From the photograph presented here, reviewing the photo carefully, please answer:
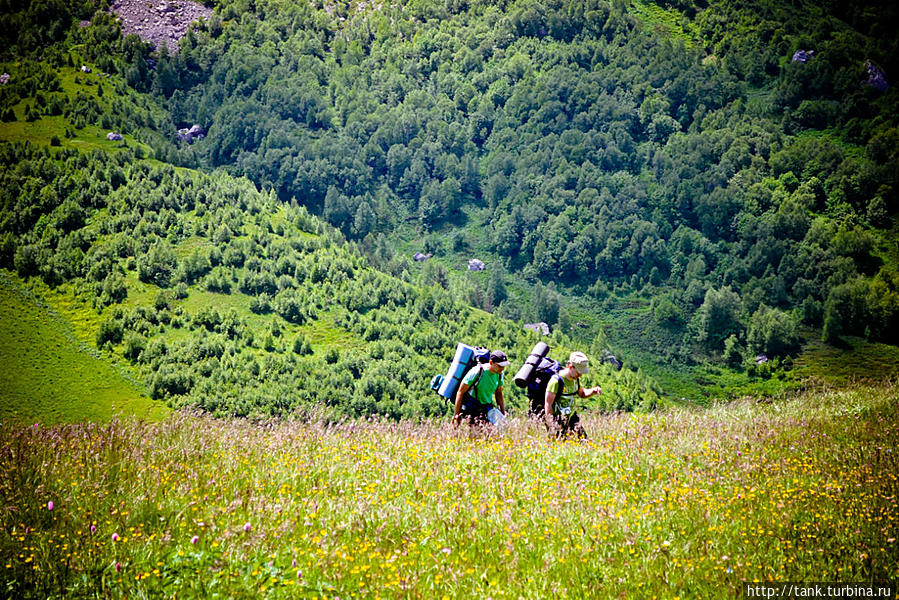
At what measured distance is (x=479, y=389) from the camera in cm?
1191

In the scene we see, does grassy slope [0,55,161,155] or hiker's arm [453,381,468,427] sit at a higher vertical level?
hiker's arm [453,381,468,427]

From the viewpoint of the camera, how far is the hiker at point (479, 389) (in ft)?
38.8

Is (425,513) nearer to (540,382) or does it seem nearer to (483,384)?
(483,384)

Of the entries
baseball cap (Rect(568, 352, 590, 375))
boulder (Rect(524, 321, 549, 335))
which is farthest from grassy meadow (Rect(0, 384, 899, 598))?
boulder (Rect(524, 321, 549, 335))

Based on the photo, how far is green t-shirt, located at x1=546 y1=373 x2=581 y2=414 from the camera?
448 inches

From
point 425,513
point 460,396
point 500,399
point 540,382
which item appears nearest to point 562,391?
point 540,382

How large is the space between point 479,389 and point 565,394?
62.3 inches

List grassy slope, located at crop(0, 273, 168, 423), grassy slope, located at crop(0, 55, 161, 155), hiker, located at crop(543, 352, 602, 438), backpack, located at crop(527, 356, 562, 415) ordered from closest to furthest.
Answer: hiker, located at crop(543, 352, 602, 438) → backpack, located at crop(527, 356, 562, 415) → grassy slope, located at crop(0, 273, 168, 423) → grassy slope, located at crop(0, 55, 161, 155)

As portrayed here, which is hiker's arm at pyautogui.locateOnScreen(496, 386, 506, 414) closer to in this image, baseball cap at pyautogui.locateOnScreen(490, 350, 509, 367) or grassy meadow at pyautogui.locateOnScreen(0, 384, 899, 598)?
baseball cap at pyautogui.locateOnScreen(490, 350, 509, 367)

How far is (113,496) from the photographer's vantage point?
21.9ft

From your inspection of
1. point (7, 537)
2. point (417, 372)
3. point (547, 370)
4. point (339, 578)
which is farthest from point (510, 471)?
point (417, 372)

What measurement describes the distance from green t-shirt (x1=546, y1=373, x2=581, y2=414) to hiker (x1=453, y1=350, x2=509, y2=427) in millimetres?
972

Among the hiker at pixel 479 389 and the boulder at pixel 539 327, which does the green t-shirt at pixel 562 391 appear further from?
the boulder at pixel 539 327

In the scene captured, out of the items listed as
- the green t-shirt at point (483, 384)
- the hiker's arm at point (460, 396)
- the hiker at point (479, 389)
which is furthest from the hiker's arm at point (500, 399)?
the hiker's arm at point (460, 396)
